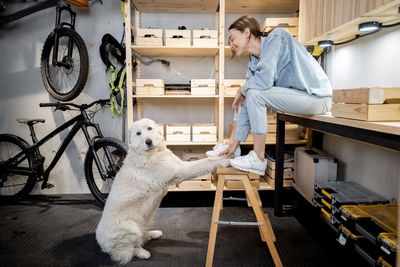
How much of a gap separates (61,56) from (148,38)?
1.28 metres

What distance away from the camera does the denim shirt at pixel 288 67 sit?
178 cm

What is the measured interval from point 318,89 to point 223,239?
1417 millimetres

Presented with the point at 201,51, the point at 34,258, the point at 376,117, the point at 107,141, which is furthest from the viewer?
the point at 201,51

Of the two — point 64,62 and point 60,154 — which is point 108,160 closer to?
point 60,154

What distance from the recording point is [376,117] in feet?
4.09

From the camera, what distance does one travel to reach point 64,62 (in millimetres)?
3189

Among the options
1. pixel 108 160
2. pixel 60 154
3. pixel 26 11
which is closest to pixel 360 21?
pixel 108 160

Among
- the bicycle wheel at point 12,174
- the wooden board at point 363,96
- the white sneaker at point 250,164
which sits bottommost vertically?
the bicycle wheel at point 12,174

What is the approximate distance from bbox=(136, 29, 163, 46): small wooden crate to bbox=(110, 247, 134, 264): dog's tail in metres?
2.02

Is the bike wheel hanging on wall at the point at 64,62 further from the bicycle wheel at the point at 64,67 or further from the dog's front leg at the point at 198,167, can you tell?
the dog's front leg at the point at 198,167

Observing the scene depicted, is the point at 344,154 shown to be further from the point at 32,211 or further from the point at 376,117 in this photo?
the point at 32,211

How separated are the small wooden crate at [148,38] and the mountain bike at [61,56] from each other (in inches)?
26.7

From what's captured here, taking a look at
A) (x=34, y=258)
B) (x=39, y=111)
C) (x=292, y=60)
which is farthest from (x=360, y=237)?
(x=39, y=111)

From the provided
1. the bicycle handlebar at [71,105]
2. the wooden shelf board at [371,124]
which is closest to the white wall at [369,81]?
the wooden shelf board at [371,124]
